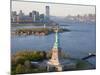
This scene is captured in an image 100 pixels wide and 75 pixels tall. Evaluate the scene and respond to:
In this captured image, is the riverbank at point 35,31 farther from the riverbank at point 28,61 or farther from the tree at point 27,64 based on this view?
the tree at point 27,64

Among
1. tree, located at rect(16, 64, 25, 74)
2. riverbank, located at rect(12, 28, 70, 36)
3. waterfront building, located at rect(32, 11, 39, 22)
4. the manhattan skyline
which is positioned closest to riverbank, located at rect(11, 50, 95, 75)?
tree, located at rect(16, 64, 25, 74)

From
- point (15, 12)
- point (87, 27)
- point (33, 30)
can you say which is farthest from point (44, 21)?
point (87, 27)

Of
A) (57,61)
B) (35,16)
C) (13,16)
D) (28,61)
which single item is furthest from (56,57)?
(13,16)

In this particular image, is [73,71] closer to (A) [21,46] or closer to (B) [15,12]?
(A) [21,46]

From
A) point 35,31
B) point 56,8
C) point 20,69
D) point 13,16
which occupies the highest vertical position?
point 56,8

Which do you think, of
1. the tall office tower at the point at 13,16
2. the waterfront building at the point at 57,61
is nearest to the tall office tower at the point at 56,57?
the waterfront building at the point at 57,61

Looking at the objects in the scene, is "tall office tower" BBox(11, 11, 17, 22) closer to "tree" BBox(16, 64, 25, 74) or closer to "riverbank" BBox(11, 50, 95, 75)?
"riverbank" BBox(11, 50, 95, 75)

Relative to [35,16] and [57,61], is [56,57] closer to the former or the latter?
[57,61]

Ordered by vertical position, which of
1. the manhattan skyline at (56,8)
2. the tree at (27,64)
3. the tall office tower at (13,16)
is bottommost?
the tree at (27,64)
